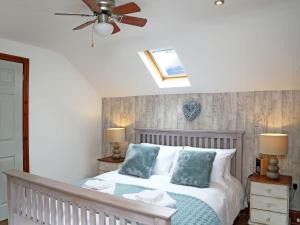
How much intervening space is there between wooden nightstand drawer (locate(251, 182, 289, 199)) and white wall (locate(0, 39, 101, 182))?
2.76 m

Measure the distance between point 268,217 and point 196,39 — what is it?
2.17m

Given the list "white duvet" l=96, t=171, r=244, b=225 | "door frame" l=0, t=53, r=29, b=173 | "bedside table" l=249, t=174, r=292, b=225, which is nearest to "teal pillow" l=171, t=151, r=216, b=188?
"white duvet" l=96, t=171, r=244, b=225

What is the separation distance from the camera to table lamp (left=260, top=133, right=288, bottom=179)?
2803 mm

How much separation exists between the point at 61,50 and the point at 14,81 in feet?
2.74

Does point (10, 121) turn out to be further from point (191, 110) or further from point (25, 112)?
point (191, 110)

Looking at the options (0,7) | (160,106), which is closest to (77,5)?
(0,7)

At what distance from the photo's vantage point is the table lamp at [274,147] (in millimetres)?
2803

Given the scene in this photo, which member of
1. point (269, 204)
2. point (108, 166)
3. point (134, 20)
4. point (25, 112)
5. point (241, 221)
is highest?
point (134, 20)

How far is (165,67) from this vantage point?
3.89 m

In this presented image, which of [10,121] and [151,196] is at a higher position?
[10,121]

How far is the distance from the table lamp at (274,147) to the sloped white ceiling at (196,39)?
0.71 metres

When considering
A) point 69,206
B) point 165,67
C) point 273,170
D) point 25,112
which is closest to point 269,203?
point 273,170

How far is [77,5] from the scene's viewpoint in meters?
2.34

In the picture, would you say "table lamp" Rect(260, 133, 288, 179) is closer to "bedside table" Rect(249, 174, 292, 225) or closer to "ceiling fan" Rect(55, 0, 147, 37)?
"bedside table" Rect(249, 174, 292, 225)
